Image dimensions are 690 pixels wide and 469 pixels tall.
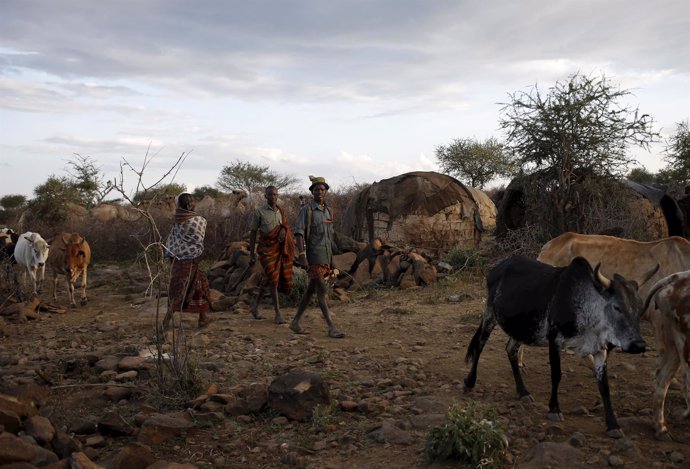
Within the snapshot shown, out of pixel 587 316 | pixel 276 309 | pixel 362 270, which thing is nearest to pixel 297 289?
pixel 276 309

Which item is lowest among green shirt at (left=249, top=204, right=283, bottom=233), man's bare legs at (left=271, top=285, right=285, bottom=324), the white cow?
man's bare legs at (left=271, top=285, right=285, bottom=324)

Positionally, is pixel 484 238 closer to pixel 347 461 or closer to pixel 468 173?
pixel 347 461

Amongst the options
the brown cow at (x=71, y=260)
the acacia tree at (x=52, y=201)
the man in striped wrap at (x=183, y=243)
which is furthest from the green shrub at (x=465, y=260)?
the acacia tree at (x=52, y=201)

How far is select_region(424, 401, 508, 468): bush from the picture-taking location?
427 centimetres

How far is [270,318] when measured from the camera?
10141 mm

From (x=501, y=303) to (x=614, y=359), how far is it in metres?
2.15

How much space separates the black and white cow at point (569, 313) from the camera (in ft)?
16.0

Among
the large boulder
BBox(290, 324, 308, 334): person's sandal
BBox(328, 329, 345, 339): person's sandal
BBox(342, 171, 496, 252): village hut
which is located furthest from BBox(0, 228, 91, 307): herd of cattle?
the large boulder

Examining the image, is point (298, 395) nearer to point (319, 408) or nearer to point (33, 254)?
point (319, 408)

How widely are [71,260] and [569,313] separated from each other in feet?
32.7

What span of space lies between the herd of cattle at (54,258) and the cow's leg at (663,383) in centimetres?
1025

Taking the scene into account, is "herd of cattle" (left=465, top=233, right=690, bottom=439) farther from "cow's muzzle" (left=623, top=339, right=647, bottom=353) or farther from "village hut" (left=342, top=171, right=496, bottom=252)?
"village hut" (left=342, top=171, right=496, bottom=252)

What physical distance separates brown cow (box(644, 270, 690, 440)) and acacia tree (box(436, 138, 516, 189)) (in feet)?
103

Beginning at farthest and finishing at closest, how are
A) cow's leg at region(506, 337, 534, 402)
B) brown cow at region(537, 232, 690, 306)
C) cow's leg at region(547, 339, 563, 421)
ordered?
brown cow at region(537, 232, 690, 306) → cow's leg at region(506, 337, 534, 402) → cow's leg at region(547, 339, 563, 421)
